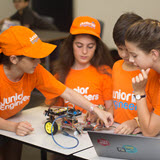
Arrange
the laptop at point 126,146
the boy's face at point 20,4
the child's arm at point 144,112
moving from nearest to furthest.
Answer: the laptop at point 126,146
the child's arm at point 144,112
the boy's face at point 20,4

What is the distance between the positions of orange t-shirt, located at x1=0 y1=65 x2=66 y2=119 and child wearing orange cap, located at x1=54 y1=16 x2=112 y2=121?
0.28 metres

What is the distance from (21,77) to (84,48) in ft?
1.83

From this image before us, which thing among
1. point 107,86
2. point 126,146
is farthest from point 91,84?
point 126,146

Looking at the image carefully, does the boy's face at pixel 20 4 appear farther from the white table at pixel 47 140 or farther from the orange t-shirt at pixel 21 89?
the white table at pixel 47 140

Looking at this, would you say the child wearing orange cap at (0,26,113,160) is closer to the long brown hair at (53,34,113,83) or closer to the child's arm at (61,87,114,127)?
the child's arm at (61,87,114,127)

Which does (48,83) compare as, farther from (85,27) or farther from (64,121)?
(85,27)

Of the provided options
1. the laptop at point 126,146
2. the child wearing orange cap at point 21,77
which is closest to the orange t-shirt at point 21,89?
the child wearing orange cap at point 21,77

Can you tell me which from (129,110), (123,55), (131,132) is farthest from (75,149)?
(123,55)

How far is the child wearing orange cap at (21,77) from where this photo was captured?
1.77 m

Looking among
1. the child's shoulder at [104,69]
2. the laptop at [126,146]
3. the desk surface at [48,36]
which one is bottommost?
the desk surface at [48,36]

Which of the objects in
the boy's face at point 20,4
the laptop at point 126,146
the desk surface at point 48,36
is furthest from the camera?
the boy's face at point 20,4

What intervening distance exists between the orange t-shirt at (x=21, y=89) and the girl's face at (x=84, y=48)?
370 millimetres

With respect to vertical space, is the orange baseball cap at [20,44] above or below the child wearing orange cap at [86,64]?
above

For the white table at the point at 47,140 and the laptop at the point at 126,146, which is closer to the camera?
the laptop at the point at 126,146
